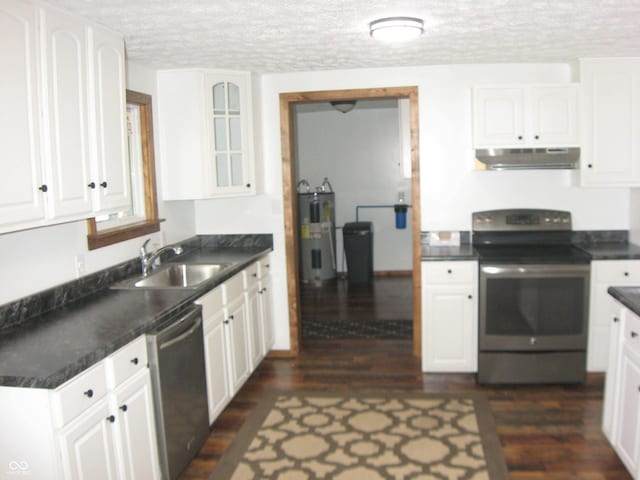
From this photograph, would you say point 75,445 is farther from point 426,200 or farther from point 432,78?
point 432,78

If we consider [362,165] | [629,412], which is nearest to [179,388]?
[629,412]

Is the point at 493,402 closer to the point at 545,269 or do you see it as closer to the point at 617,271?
the point at 545,269

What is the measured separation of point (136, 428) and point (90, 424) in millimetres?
353

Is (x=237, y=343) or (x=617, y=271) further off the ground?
(x=617, y=271)

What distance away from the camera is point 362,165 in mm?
7625

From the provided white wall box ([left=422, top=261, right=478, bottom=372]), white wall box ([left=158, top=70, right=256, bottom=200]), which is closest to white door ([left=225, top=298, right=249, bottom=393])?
white wall box ([left=158, top=70, right=256, bottom=200])

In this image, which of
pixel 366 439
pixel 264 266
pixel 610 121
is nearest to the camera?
pixel 366 439

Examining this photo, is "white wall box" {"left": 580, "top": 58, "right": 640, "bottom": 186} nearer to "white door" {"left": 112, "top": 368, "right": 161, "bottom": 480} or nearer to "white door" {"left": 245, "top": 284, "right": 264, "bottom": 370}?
"white door" {"left": 245, "top": 284, "right": 264, "bottom": 370}

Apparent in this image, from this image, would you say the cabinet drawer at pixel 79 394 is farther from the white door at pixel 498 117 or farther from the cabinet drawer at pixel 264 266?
the white door at pixel 498 117

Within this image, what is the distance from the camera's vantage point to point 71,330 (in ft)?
8.05

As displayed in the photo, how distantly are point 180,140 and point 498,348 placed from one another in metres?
2.56

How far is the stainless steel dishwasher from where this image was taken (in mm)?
2658

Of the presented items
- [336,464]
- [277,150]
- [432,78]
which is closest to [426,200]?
[432,78]

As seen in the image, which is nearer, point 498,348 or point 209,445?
point 209,445
